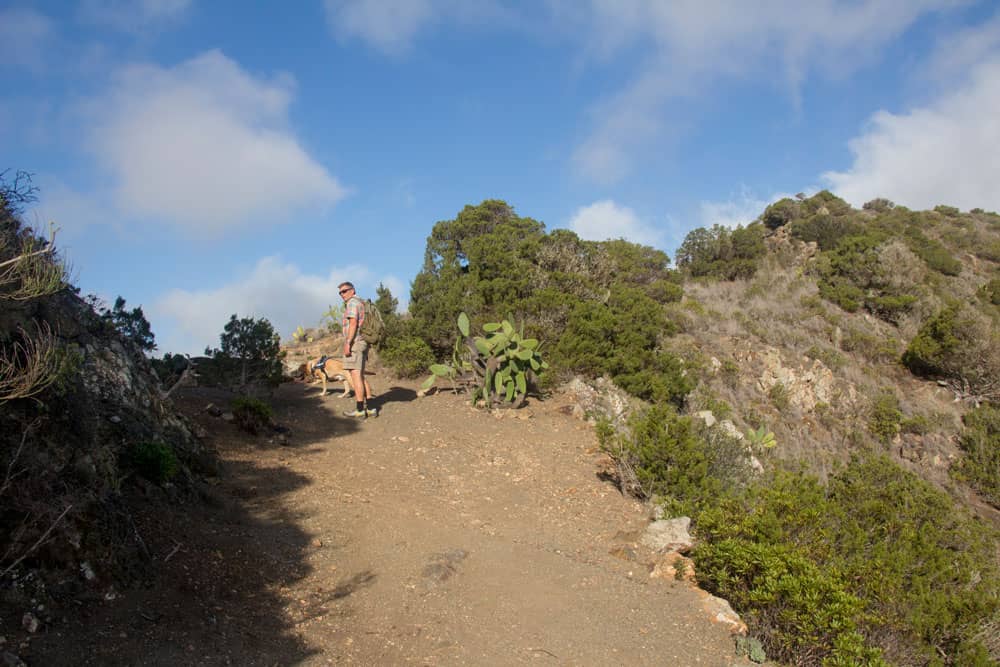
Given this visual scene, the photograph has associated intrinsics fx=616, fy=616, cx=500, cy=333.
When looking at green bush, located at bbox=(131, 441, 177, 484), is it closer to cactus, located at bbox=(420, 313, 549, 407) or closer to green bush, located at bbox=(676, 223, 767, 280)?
cactus, located at bbox=(420, 313, 549, 407)

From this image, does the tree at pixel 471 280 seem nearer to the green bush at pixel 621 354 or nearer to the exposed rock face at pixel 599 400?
the green bush at pixel 621 354

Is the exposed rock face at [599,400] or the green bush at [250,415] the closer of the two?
the green bush at [250,415]

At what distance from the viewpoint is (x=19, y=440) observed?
12.2ft

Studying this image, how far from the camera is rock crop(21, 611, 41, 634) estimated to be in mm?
3037

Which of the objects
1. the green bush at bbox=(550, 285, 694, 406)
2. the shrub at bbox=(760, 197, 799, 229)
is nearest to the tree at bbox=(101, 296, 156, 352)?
the green bush at bbox=(550, 285, 694, 406)

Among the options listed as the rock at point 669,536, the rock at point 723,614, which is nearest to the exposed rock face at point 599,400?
the rock at point 669,536

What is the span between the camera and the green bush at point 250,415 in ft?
26.9

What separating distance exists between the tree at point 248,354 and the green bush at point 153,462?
216 inches

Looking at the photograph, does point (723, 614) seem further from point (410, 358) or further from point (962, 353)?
point (962, 353)

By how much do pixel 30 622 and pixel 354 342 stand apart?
264 inches

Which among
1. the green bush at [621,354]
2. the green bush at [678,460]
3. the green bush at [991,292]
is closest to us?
the green bush at [678,460]

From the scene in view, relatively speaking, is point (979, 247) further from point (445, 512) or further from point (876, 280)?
point (445, 512)

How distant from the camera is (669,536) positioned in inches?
234

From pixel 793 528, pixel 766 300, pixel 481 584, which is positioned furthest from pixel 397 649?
pixel 766 300
